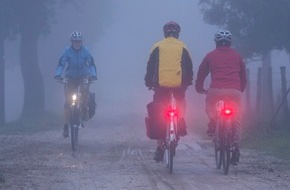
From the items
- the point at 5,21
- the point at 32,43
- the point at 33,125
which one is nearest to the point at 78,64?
the point at 33,125

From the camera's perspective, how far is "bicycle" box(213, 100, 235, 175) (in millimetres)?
11000

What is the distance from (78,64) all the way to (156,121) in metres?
4.68

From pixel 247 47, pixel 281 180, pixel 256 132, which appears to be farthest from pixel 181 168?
pixel 247 47

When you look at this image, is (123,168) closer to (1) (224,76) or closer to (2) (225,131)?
(2) (225,131)

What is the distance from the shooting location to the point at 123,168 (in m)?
11.6

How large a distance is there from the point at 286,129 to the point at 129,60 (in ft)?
300

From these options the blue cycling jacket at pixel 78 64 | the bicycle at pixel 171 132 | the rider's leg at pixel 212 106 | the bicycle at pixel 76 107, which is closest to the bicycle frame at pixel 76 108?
the bicycle at pixel 76 107

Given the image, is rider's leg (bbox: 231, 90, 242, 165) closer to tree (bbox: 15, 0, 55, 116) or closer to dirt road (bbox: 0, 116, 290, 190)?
dirt road (bbox: 0, 116, 290, 190)

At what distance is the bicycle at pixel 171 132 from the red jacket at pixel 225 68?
0.67 m

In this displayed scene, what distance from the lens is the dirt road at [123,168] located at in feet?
32.2

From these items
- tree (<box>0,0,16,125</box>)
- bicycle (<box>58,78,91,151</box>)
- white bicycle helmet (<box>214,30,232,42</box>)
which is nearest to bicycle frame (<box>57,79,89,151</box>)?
bicycle (<box>58,78,91,151</box>)

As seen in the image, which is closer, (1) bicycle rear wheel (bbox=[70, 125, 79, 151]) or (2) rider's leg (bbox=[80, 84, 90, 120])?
(1) bicycle rear wheel (bbox=[70, 125, 79, 151])

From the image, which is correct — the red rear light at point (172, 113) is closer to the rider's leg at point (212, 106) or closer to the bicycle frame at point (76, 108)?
the rider's leg at point (212, 106)

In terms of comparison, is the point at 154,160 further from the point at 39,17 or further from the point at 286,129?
the point at 39,17
